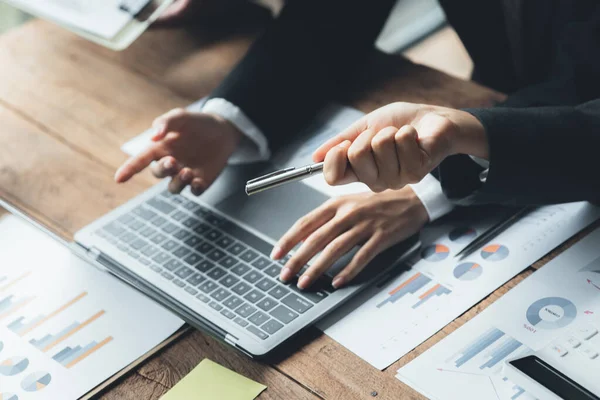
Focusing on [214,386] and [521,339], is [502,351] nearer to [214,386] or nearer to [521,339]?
[521,339]

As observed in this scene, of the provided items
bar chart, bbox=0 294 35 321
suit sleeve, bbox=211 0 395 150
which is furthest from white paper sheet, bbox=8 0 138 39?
bar chart, bbox=0 294 35 321

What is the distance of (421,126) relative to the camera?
82 centimetres

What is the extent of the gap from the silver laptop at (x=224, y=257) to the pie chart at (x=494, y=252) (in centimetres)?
8

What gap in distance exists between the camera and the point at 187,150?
3.50 feet

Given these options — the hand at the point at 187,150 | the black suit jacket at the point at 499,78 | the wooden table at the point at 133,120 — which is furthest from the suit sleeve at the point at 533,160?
the hand at the point at 187,150

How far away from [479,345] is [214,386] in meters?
0.28

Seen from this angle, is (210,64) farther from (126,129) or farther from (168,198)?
(168,198)

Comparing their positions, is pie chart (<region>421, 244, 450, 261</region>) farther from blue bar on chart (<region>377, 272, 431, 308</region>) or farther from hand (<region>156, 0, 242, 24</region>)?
hand (<region>156, 0, 242, 24</region>)

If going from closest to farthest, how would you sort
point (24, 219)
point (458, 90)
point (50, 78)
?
point (24, 219) < point (458, 90) < point (50, 78)

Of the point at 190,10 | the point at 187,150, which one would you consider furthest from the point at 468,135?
the point at 190,10

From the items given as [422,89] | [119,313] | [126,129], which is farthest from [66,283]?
[422,89]

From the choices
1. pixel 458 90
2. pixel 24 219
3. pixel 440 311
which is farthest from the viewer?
pixel 458 90

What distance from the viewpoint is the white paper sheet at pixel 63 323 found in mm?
792

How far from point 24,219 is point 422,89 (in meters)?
0.62
